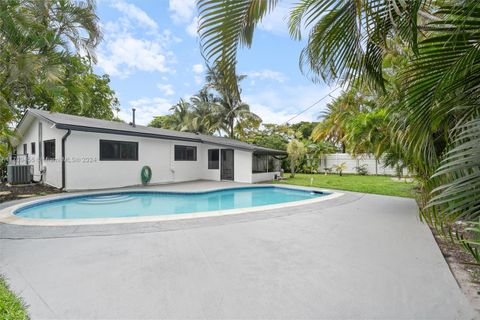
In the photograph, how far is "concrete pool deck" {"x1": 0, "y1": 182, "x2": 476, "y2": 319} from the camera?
2.52 metres

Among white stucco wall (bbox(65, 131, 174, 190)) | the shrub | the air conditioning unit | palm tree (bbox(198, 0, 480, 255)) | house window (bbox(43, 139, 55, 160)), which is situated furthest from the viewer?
the shrub

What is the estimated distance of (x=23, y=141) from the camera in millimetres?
15977

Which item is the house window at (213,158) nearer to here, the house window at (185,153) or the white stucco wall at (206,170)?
the white stucco wall at (206,170)

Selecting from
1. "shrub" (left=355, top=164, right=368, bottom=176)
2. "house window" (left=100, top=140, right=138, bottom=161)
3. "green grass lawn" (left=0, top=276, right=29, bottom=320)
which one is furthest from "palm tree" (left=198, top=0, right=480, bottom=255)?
"shrub" (left=355, top=164, right=368, bottom=176)

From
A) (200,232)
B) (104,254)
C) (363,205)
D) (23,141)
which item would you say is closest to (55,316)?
(104,254)

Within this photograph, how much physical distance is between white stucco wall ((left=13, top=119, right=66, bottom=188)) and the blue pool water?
8.36 feet

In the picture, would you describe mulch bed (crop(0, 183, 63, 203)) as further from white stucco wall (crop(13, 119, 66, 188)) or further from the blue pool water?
the blue pool water

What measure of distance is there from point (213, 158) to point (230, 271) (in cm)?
1402

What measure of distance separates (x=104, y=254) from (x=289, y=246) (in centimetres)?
Result: 304

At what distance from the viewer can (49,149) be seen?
12.4 metres

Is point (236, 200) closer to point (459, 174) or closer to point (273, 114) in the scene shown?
point (459, 174)

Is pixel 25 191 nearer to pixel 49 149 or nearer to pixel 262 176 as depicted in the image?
pixel 49 149

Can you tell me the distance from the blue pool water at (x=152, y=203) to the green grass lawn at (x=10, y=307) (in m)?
5.19

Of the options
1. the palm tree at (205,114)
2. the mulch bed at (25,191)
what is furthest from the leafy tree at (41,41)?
the palm tree at (205,114)
